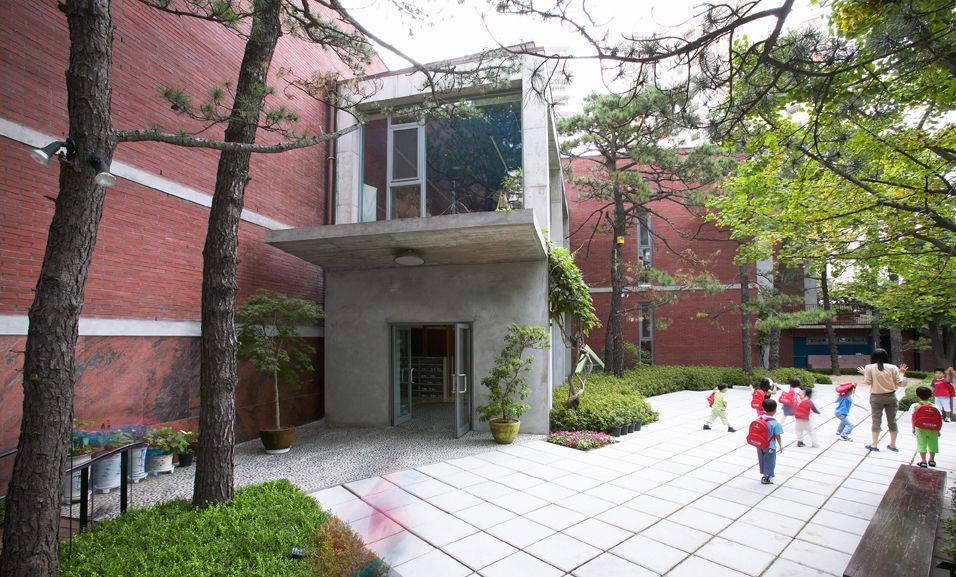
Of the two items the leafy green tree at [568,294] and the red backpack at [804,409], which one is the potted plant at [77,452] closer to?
the leafy green tree at [568,294]

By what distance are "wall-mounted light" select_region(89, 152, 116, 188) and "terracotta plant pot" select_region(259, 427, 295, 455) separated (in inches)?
198

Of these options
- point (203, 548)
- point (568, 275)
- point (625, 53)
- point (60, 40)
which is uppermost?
point (60, 40)

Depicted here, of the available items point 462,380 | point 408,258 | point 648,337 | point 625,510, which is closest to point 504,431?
point 462,380

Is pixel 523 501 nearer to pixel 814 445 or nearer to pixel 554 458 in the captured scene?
pixel 554 458

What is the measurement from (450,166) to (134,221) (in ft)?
16.9

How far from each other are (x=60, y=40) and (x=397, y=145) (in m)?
5.19

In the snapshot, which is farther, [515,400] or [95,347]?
[515,400]

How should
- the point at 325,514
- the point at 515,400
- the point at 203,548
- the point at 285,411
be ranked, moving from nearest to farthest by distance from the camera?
the point at 203,548, the point at 325,514, the point at 515,400, the point at 285,411

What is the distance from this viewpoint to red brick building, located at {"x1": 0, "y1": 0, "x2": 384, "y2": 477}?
496cm

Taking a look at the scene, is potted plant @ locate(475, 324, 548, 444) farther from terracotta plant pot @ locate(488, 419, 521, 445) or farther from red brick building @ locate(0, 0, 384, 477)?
red brick building @ locate(0, 0, 384, 477)

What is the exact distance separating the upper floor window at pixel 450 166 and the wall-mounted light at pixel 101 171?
602 cm

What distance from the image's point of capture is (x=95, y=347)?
5676 mm

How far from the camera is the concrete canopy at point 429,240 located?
259 inches

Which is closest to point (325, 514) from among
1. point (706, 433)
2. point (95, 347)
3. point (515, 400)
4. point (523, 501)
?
point (523, 501)
